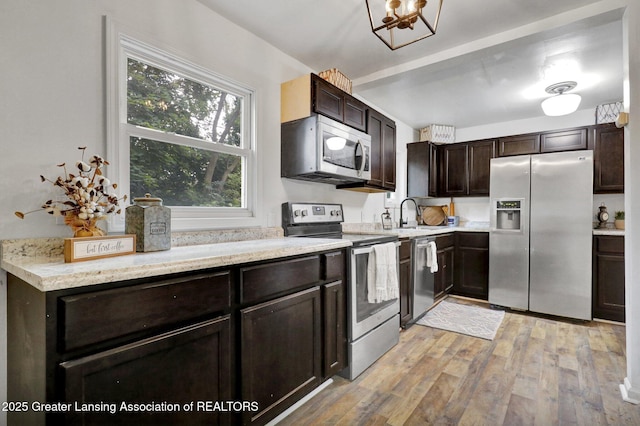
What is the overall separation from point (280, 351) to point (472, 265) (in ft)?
10.4

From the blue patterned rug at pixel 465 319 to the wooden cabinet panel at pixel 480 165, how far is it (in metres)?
1.63

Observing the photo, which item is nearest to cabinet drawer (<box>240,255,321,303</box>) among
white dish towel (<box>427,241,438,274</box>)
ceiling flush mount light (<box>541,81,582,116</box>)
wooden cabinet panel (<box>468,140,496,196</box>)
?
white dish towel (<box>427,241,438,274</box>)

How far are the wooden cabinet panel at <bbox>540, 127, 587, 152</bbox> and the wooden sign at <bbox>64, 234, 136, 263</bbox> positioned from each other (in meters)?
4.49

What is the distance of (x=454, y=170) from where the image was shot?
14.6ft

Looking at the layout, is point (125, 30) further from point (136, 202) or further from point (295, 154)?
point (295, 154)

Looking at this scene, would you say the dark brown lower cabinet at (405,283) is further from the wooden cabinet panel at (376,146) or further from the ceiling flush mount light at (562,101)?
the ceiling flush mount light at (562,101)

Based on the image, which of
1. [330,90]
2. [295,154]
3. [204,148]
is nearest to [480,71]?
[330,90]

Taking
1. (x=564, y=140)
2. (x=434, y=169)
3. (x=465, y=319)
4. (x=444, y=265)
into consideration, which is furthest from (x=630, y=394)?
(x=434, y=169)

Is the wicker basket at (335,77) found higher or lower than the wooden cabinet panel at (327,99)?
higher

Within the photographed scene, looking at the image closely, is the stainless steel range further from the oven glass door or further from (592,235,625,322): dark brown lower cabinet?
(592,235,625,322): dark brown lower cabinet

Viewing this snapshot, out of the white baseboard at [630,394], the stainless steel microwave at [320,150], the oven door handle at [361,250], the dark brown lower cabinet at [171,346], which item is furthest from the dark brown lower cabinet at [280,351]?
the white baseboard at [630,394]

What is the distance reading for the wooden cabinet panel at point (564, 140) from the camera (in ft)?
11.6

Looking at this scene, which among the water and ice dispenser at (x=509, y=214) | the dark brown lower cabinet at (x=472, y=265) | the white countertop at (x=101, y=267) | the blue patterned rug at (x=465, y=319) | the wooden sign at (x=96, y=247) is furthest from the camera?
the dark brown lower cabinet at (x=472, y=265)

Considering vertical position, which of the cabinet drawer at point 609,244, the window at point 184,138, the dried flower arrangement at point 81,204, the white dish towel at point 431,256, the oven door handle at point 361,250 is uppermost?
the window at point 184,138
